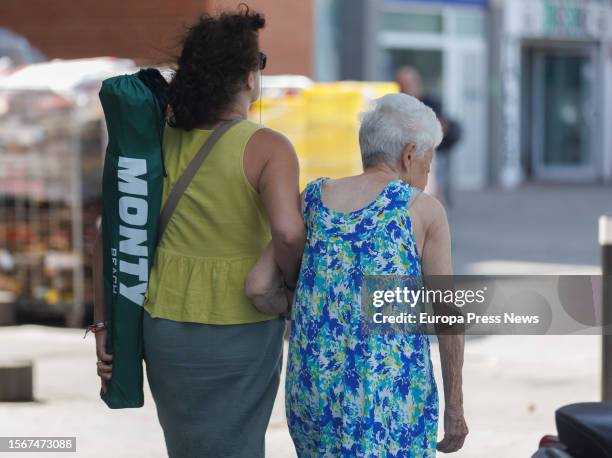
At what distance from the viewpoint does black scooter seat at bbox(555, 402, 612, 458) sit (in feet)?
8.59

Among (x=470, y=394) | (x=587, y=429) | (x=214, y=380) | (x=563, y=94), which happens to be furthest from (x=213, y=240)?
(x=563, y=94)

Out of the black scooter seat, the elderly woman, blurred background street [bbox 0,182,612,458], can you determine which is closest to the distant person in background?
blurred background street [bbox 0,182,612,458]

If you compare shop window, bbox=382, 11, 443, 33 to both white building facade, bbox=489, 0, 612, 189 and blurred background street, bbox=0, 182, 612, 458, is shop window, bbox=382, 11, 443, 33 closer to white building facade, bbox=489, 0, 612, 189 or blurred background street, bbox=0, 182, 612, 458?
white building facade, bbox=489, 0, 612, 189

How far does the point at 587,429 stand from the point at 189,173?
4.00 feet

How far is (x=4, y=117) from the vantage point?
28.5ft

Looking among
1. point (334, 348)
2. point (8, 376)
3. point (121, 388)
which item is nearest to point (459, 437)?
point (334, 348)

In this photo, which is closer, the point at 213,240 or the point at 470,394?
the point at 213,240

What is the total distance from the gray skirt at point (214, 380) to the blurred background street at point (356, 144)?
77 centimetres

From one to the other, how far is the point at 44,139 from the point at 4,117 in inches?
14.6

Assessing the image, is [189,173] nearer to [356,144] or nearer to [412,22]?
[356,144]

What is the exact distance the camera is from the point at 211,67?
10.4ft

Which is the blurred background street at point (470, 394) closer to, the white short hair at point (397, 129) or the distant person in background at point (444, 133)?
the distant person in background at point (444, 133)

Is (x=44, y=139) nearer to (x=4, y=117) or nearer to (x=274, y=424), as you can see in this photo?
(x=4, y=117)

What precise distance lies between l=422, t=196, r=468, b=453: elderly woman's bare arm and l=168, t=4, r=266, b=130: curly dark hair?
61 centimetres
